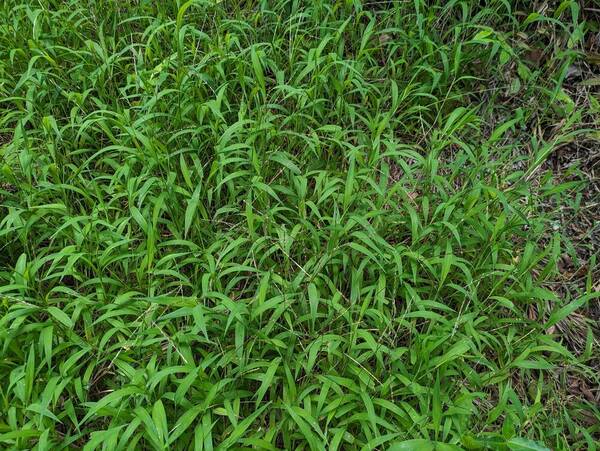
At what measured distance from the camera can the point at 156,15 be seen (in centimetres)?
300

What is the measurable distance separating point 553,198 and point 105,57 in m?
2.13

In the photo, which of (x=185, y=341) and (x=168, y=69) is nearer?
(x=185, y=341)

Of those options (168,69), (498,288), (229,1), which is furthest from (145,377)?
(229,1)

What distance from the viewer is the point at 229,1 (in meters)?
3.06

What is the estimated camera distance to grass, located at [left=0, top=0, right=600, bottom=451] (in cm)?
186

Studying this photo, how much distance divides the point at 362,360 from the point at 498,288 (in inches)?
24.4

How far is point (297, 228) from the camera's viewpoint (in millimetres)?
2195

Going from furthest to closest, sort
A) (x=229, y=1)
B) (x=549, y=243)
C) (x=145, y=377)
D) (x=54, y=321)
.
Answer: (x=229, y=1) → (x=549, y=243) → (x=54, y=321) → (x=145, y=377)

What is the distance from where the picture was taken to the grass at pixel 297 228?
186 cm

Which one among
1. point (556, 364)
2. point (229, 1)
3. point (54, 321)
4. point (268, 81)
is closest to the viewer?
point (54, 321)

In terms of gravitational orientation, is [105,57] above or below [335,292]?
above

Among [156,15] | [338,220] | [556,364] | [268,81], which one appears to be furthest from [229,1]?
[556,364]

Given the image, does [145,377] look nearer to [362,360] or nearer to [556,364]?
[362,360]

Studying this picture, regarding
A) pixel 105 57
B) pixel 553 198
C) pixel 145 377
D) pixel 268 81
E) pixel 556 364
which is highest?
pixel 105 57
